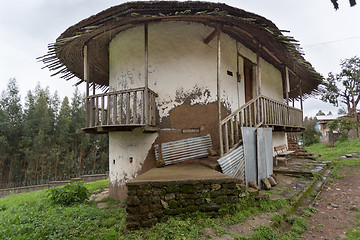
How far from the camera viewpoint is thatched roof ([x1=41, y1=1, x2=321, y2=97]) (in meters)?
4.73

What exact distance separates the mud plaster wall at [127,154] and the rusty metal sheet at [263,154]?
2983mm

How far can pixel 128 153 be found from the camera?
604 centimetres

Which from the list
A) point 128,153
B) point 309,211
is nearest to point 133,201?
point 128,153

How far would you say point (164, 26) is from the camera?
5.97 m

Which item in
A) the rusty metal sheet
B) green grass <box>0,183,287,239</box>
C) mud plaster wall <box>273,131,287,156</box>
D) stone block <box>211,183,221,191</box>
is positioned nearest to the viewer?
green grass <box>0,183,287,239</box>

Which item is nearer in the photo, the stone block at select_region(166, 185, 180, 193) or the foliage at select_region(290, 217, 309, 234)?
the foliage at select_region(290, 217, 309, 234)

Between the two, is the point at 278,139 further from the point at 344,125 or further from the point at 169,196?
the point at 344,125

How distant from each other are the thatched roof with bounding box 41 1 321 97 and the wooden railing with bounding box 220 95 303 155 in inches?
67.6

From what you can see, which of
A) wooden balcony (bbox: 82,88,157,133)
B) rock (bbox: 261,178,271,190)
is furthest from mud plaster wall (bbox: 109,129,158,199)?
rock (bbox: 261,178,271,190)

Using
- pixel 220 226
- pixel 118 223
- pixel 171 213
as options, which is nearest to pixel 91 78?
pixel 118 223

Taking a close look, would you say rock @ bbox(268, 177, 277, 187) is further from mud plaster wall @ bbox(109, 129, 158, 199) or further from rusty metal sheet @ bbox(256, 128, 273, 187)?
mud plaster wall @ bbox(109, 129, 158, 199)

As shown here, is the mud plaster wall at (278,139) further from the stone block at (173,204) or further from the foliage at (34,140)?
the foliage at (34,140)

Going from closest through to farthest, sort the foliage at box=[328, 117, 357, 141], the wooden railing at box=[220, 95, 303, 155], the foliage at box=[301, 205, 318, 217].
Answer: the foliage at box=[301, 205, 318, 217] < the wooden railing at box=[220, 95, 303, 155] < the foliage at box=[328, 117, 357, 141]

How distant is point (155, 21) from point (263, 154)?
4774 mm
